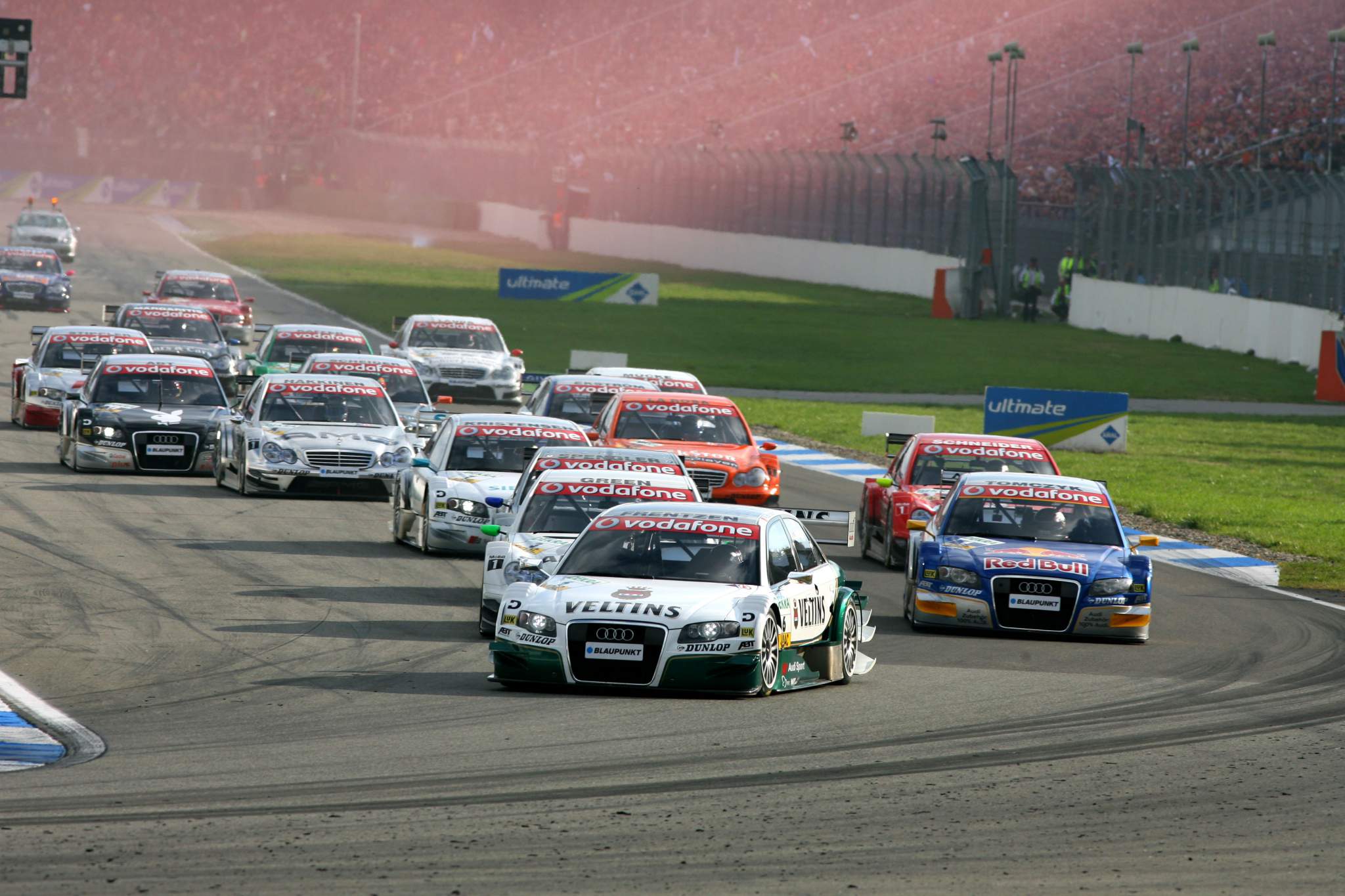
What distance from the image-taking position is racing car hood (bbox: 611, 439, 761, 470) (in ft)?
68.8

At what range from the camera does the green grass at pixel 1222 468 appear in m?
22.3

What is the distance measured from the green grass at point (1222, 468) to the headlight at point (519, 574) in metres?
8.47

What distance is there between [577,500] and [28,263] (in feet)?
127

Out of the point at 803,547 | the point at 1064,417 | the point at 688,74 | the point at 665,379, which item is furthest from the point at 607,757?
the point at 688,74

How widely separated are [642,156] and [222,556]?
227 ft

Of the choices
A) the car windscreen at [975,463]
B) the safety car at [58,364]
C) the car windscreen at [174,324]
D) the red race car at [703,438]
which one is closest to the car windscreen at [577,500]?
the car windscreen at [975,463]

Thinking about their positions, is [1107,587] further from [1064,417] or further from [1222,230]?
[1222,230]

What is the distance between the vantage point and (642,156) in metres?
85.1

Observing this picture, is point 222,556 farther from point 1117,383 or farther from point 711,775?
point 1117,383

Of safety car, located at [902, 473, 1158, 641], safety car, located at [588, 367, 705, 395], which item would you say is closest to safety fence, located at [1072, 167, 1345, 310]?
safety car, located at [588, 367, 705, 395]

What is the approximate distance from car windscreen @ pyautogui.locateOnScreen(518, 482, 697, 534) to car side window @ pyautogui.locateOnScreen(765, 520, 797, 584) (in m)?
2.39

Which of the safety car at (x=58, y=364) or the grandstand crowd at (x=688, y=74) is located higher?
the grandstand crowd at (x=688, y=74)

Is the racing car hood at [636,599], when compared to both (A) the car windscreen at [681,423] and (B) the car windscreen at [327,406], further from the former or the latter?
(B) the car windscreen at [327,406]

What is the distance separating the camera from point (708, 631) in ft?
37.6
